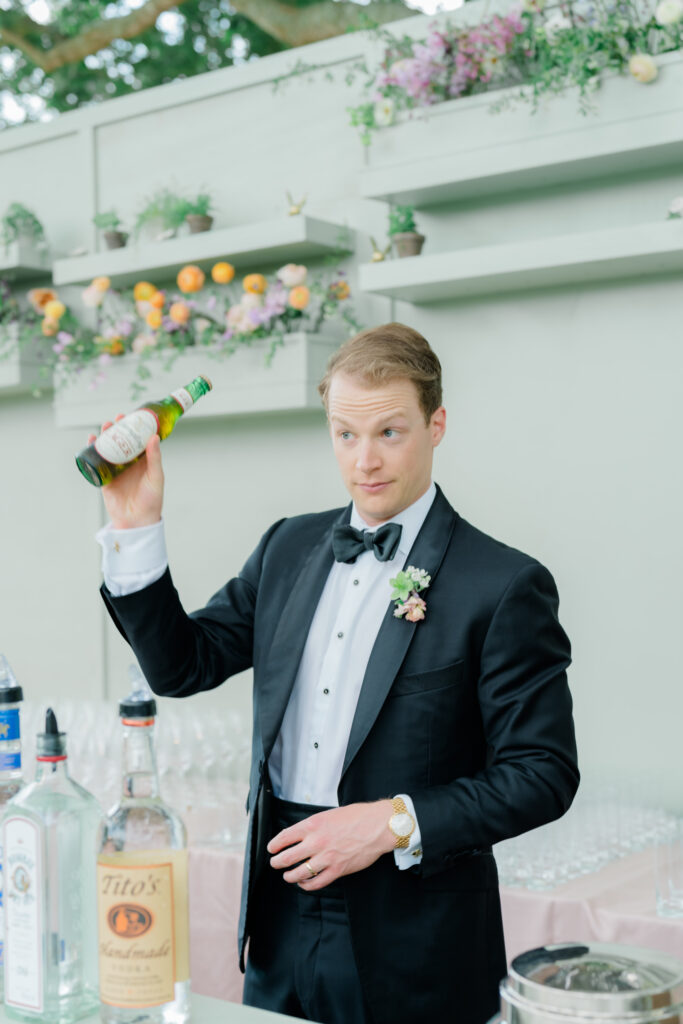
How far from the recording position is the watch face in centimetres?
136

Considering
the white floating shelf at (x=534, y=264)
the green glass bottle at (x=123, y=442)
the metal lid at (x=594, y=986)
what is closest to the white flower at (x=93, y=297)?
the white floating shelf at (x=534, y=264)

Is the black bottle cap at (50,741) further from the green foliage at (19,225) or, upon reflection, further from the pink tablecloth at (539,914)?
the green foliage at (19,225)

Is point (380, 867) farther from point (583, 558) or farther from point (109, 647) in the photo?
point (109, 647)

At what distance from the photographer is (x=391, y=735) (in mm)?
1480

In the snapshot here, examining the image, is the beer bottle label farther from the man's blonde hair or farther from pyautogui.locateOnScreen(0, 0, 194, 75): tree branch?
pyautogui.locateOnScreen(0, 0, 194, 75): tree branch

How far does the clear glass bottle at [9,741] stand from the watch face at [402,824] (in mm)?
435

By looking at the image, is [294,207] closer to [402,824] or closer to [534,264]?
[534,264]

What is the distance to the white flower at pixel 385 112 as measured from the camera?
298cm

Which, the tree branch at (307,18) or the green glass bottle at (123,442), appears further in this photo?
the tree branch at (307,18)

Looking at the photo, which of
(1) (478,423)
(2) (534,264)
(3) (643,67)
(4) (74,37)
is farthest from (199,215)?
(4) (74,37)

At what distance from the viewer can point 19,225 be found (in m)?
4.01

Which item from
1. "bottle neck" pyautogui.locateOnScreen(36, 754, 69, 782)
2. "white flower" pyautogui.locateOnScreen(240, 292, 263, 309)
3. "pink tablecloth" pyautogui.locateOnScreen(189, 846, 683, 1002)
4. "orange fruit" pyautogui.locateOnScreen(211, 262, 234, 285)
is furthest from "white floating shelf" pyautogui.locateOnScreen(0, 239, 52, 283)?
"bottle neck" pyautogui.locateOnScreen(36, 754, 69, 782)

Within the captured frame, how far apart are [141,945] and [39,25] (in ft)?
18.4

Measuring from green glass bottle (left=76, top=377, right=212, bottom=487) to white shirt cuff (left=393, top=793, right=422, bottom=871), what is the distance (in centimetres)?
53
